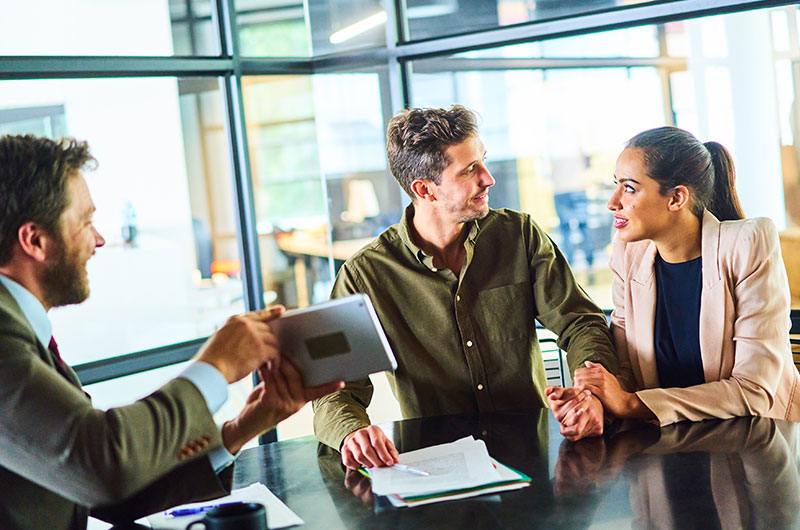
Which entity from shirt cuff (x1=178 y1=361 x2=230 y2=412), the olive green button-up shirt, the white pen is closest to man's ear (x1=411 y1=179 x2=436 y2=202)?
the olive green button-up shirt

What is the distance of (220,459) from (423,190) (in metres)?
1.19

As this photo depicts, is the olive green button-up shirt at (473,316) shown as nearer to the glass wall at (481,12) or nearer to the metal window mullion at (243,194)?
the glass wall at (481,12)

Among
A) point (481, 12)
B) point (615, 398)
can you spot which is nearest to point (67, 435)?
point (615, 398)

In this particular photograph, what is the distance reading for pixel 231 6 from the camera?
357 centimetres

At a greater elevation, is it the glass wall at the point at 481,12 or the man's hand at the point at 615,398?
the glass wall at the point at 481,12

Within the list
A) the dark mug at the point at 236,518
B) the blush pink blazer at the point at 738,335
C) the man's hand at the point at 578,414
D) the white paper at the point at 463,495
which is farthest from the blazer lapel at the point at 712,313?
the dark mug at the point at 236,518

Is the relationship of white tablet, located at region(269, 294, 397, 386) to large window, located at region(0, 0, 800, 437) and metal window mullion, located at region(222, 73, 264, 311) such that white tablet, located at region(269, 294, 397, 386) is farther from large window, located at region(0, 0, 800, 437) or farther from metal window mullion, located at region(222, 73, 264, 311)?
metal window mullion, located at region(222, 73, 264, 311)

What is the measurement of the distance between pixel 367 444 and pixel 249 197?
81.7 inches

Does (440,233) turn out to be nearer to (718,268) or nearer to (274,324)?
(718,268)

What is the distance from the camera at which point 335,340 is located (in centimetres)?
160

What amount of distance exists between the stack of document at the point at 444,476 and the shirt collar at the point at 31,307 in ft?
2.34

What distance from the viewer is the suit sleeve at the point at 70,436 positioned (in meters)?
1.21

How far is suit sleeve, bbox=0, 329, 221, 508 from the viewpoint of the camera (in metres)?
1.21

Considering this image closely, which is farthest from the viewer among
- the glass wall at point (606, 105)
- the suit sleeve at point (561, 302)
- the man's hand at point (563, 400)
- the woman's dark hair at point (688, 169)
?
the glass wall at point (606, 105)
